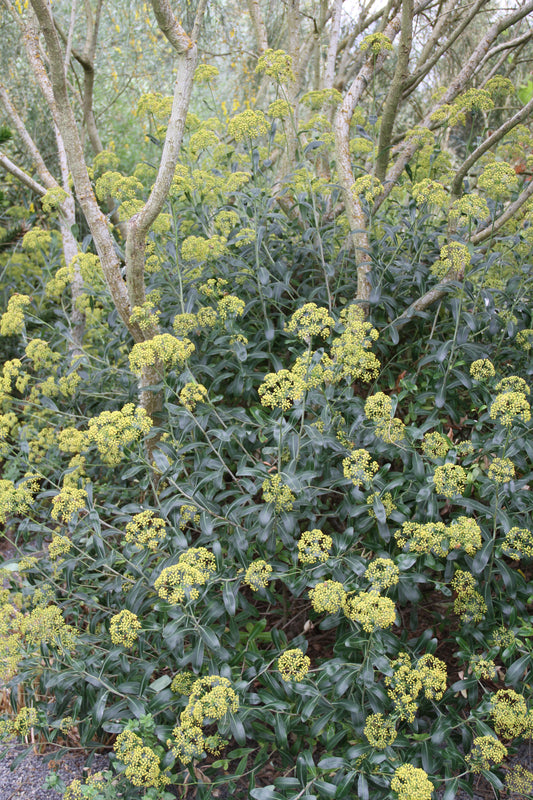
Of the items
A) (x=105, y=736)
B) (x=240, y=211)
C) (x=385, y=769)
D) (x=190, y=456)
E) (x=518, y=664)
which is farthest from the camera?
(x=240, y=211)

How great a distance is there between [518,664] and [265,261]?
2310 mm

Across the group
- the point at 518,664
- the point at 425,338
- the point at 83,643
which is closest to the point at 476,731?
the point at 518,664

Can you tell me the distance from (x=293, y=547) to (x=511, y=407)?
3.23 ft

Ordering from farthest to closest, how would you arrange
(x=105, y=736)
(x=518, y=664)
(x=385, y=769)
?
(x=105, y=736) < (x=518, y=664) < (x=385, y=769)

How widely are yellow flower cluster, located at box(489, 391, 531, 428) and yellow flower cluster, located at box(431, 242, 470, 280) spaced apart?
2.42ft

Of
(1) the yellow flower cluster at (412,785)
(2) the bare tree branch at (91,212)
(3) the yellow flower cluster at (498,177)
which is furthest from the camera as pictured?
(2) the bare tree branch at (91,212)

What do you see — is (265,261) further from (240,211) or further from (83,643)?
(83,643)

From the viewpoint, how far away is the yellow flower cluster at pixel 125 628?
2.06 metres

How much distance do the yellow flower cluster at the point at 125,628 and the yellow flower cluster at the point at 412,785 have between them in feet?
3.15

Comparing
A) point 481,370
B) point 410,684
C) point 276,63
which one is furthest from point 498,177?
point 410,684

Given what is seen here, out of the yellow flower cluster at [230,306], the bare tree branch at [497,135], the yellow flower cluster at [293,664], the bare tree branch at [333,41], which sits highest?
the bare tree branch at [333,41]

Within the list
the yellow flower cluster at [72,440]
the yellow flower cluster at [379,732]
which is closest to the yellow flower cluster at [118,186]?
the yellow flower cluster at [72,440]

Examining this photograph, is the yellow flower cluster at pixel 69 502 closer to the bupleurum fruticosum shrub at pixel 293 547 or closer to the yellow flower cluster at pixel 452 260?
the bupleurum fruticosum shrub at pixel 293 547

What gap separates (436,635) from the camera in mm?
2719
